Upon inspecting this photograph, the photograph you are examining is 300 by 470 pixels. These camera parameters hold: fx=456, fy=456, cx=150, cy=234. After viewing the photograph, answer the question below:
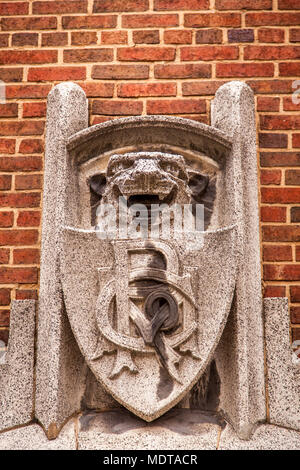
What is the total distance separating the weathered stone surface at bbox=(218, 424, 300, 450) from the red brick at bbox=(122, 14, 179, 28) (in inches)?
70.4

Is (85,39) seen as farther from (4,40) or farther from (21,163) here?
(21,163)

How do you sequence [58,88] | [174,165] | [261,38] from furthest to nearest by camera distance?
[261,38] < [58,88] < [174,165]

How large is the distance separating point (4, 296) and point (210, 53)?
1445 millimetres

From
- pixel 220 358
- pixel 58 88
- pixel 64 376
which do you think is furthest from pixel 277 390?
pixel 58 88

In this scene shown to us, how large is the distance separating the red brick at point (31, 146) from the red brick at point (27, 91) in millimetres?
220

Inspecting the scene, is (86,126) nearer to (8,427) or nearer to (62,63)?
(62,63)

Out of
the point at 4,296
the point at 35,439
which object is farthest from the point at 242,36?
the point at 35,439

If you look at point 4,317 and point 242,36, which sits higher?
point 242,36

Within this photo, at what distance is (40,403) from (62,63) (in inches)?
59.4

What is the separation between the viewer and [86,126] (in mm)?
2025

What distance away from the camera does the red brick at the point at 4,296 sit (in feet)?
6.41

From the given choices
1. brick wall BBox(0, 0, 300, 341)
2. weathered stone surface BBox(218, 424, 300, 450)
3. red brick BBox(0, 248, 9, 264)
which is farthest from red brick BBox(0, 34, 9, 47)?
weathered stone surface BBox(218, 424, 300, 450)

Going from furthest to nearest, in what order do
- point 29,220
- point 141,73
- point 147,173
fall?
point 141,73 → point 29,220 → point 147,173

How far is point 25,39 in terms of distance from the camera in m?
2.18
